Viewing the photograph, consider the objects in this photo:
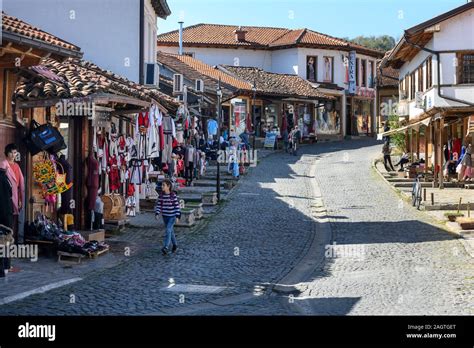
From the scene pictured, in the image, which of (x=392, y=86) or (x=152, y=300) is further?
(x=392, y=86)

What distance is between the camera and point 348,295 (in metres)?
10.1

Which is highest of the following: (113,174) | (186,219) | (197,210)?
(113,174)

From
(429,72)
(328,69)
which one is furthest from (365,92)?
(429,72)

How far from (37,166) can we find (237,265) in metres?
4.19

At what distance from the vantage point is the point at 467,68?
2516 cm

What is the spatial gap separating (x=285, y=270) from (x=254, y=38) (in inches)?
1621

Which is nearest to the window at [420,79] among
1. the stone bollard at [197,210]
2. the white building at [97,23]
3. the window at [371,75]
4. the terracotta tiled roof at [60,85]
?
the white building at [97,23]

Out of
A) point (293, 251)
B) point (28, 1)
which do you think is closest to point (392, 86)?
point (28, 1)

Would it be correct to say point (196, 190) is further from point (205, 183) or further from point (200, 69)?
point (200, 69)

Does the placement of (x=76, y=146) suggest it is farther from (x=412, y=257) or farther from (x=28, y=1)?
(x=28, y=1)

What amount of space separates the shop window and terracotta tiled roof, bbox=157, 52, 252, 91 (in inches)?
395

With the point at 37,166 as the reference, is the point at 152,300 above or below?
below

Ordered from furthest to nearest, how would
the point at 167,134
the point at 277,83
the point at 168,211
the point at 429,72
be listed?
the point at 277,83 < the point at 429,72 < the point at 167,134 < the point at 168,211

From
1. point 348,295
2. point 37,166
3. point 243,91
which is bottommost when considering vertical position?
point 348,295
